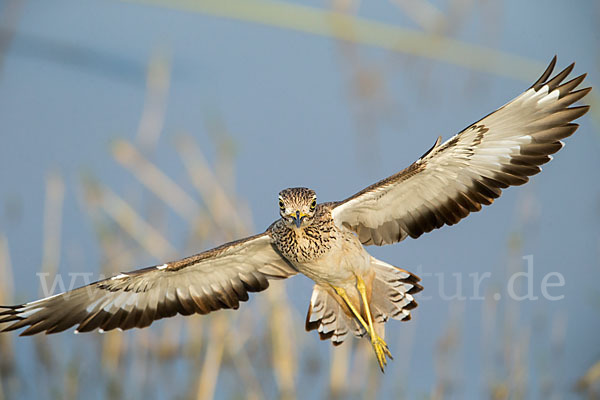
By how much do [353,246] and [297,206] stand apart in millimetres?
553

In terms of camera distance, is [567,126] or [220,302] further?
[220,302]

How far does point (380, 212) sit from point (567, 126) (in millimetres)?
1311

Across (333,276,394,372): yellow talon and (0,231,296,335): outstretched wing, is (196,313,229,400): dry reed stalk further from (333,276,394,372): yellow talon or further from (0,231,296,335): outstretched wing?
(333,276,394,372): yellow talon

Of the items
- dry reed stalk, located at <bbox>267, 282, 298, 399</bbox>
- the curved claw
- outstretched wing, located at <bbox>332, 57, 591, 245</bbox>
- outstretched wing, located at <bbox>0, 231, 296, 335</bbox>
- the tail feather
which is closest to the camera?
outstretched wing, located at <bbox>332, 57, 591, 245</bbox>

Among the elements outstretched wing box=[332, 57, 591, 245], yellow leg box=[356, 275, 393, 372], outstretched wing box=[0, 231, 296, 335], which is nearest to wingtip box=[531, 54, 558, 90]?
outstretched wing box=[332, 57, 591, 245]

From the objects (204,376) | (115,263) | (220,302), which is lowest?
(204,376)

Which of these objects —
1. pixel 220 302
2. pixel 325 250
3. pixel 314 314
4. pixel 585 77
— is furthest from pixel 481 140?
pixel 220 302

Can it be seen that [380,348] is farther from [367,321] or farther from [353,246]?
[353,246]

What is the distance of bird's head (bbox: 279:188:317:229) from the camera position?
4926 millimetres

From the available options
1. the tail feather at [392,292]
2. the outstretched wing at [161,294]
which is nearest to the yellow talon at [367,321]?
the tail feather at [392,292]

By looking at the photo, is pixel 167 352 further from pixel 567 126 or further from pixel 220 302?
pixel 567 126

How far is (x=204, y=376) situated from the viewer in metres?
6.29

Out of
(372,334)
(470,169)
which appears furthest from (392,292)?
(470,169)

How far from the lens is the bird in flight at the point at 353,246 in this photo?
4.95 m
